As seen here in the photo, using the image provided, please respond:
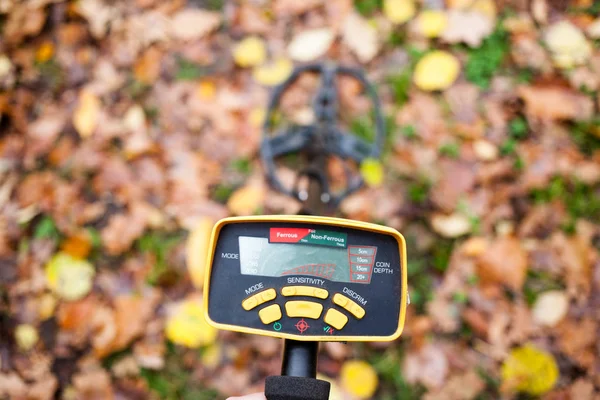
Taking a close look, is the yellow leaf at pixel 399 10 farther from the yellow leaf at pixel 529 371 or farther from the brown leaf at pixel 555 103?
the yellow leaf at pixel 529 371

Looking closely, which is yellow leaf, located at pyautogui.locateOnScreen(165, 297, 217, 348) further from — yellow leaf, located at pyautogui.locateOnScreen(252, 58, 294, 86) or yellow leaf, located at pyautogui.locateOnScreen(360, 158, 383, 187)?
yellow leaf, located at pyautogui.locateOnScreen(252, 58, 294, 86)

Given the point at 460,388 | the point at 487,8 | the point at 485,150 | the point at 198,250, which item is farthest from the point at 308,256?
the point at 487,8

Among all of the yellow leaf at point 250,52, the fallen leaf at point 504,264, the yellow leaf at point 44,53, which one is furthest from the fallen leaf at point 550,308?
the yellow leaf at point 44,53

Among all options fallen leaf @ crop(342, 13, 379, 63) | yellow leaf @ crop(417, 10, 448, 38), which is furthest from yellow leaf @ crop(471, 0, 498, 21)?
fallen leaf @ crop(342, 13, 379, 63)

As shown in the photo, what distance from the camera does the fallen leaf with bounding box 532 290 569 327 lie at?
78.2 inches

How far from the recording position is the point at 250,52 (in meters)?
2.30

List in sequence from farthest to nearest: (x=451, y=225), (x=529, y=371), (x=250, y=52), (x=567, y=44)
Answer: (x=250, y=52), (x=567, y=44), (x=451, y=225), (x=529, y=371)

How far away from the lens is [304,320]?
1.15 meters

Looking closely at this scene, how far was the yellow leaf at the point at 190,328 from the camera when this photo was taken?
205 centimetres

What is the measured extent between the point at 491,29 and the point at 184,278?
1709 mm

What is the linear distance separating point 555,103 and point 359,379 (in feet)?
4.63

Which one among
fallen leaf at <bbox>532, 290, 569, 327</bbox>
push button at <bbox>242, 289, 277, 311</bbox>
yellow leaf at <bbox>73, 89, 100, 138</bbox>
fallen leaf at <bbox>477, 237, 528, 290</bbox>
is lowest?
fallen leaf at <bbox>532, 290, 569, 327</bbox>

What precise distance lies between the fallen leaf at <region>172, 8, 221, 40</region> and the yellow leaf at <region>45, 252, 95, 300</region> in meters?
1.10

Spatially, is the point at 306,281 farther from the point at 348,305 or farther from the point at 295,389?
the point at 295,389
